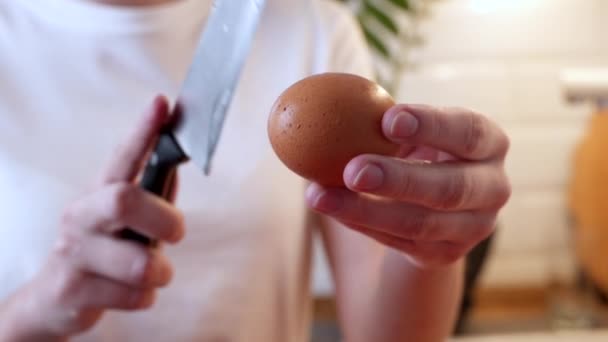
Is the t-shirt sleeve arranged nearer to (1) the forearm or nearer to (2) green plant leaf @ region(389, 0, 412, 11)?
→ (1) the forearm

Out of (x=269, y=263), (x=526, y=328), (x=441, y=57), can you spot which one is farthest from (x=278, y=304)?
(x=441, y=57)

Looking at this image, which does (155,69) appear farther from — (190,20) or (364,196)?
(364,196)

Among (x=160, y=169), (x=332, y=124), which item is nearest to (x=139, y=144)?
(x=160, y=169)

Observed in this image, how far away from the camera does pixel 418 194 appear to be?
30 centimetres

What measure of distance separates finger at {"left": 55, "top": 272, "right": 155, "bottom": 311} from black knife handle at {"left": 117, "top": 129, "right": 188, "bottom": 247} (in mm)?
31

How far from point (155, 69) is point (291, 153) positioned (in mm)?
256

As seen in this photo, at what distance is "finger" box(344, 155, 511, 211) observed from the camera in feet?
0.91

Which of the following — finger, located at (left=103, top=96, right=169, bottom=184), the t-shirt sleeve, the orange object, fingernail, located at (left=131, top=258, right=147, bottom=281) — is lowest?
the orange object

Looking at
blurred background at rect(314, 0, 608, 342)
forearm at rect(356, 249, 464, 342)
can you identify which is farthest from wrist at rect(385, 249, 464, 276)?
blurred background at rect(314, 0, 608, 342)

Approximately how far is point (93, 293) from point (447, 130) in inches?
9.8

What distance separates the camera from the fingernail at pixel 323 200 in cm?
30

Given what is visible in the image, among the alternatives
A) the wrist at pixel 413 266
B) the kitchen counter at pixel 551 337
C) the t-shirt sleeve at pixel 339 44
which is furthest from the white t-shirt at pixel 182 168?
the kitchen counter at pixel 551 337

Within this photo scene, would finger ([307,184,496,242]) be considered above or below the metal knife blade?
below

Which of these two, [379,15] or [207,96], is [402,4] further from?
[207,96]
